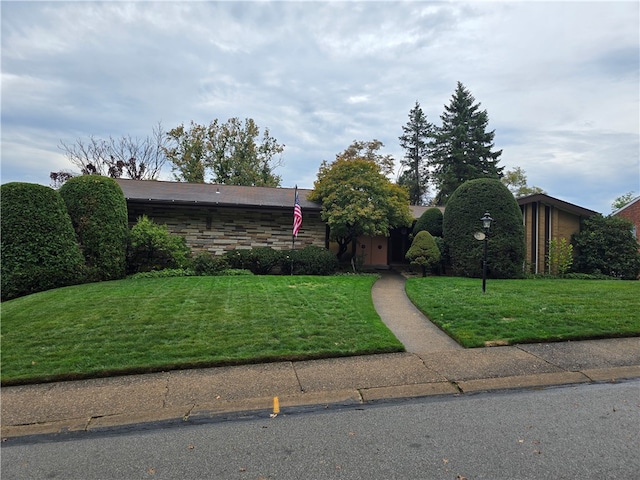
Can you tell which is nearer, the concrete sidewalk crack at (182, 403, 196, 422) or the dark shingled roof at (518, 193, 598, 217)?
the concrete sidewalk crack at (182, 403, 196, 422)

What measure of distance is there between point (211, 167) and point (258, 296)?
2454 centimetres

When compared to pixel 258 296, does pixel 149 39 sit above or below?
above

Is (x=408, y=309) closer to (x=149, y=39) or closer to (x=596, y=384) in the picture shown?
(x=596, y=384)

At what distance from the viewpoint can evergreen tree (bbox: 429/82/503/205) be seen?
34.8 meters

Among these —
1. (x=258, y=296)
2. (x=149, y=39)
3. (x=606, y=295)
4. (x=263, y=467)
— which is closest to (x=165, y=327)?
(x=258, y=296)

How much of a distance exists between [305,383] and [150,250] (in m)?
8.86

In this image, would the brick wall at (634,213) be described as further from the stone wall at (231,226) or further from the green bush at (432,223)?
the stone wall at (231,226)

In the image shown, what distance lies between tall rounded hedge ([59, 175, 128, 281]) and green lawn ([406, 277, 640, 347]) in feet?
26.6

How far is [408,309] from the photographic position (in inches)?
308

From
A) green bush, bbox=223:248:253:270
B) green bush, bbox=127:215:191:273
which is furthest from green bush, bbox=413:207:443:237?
green bush, bbox=127:215:191:273

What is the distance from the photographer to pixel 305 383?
4.14m

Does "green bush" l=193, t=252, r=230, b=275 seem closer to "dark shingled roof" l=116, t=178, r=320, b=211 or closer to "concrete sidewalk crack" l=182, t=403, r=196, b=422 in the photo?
"dark shingled roof" l=116, t=178, r=320, b=211

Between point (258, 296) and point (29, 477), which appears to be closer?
point (29, 477)

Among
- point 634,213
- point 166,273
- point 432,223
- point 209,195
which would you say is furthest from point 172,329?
point 634,213
